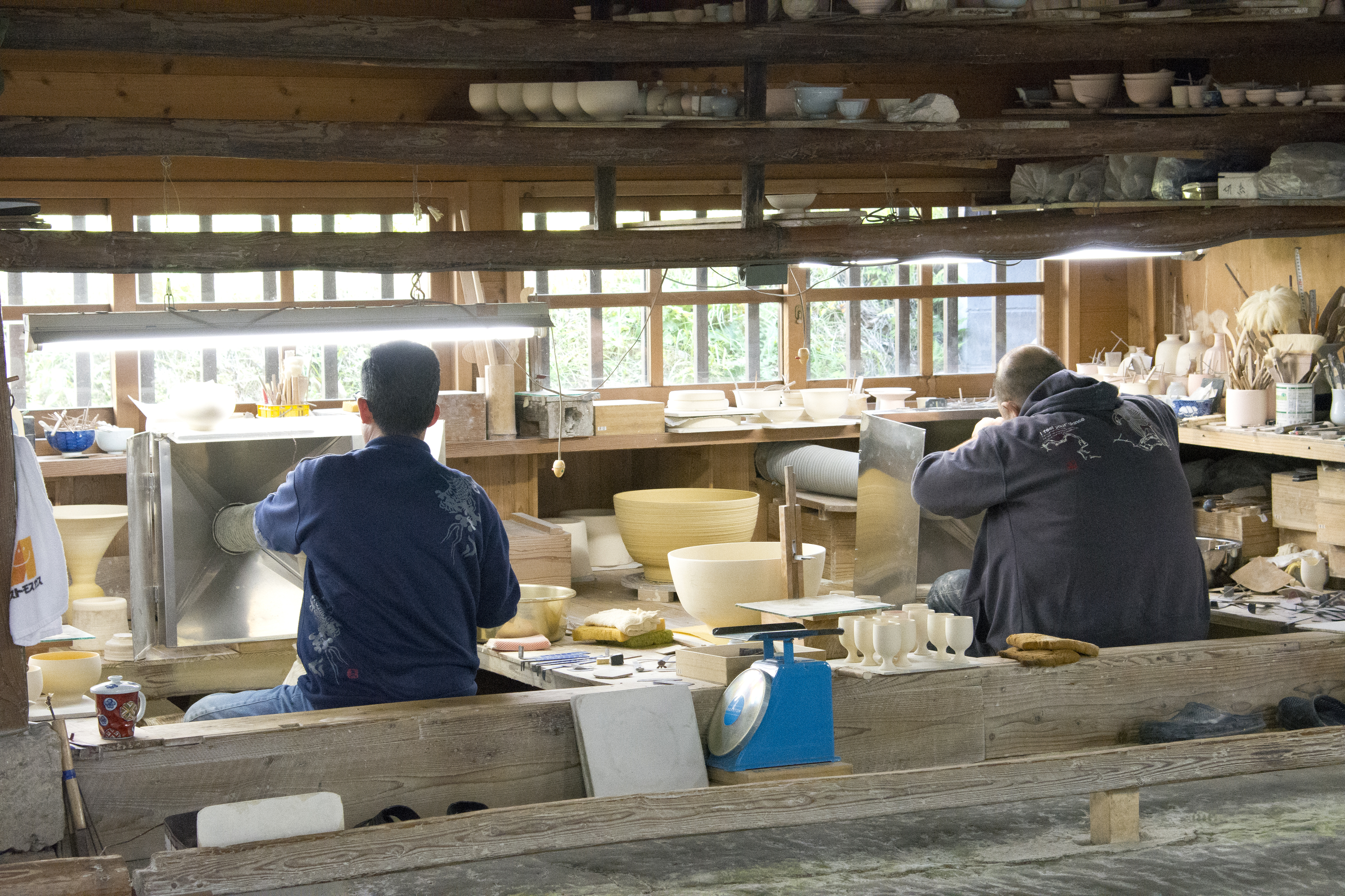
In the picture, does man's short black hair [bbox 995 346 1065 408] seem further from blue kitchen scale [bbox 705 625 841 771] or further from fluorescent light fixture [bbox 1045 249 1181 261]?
blue kitchen scale [bbox 705 625 841 771]

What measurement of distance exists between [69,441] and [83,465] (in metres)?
0.16

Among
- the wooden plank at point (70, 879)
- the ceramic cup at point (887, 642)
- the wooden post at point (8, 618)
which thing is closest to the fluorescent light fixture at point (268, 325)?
the wooden post at point (8, 618)

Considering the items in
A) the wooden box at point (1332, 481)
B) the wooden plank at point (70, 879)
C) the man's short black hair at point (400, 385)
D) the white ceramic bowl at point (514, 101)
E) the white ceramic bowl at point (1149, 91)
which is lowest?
the wooden plank at point (70, 879)

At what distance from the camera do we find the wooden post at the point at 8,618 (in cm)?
304

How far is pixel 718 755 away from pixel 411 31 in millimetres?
2779

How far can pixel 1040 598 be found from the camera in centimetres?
441

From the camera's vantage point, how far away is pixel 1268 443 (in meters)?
6.18

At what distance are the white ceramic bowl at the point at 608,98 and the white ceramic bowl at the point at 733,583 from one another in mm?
1666

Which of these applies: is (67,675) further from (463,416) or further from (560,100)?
(463,416)

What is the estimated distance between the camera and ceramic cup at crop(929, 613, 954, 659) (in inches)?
156

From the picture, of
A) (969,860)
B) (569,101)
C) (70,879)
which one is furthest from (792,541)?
(70,879)

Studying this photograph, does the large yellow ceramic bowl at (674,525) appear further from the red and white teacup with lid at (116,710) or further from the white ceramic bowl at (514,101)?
the red and white teacup with lid at (116,710)

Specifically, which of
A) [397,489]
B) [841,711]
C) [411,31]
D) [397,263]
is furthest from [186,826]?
[411,31]

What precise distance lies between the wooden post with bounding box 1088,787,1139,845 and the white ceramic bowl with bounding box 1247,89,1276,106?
3.57m
